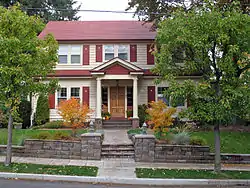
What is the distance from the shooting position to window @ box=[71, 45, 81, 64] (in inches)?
843

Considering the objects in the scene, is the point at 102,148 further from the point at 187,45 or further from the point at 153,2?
the point at 153,2

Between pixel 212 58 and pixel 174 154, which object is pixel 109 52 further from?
pixel 212 58

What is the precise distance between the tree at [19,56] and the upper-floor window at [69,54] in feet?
37.3

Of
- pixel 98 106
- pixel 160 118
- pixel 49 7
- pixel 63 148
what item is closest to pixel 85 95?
pixel 98 106

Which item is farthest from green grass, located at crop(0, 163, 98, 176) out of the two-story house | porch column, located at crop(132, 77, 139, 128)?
the two-story house

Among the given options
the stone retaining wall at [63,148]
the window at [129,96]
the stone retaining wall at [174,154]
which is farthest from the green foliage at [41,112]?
the stone retaining wall at [174,154]

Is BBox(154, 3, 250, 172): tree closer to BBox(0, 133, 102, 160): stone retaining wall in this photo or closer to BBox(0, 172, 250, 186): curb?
BBox(0, 172, 250, 186): curb

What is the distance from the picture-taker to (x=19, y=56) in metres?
9.03

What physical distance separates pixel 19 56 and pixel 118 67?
11.2 metres

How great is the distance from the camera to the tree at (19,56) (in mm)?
8992

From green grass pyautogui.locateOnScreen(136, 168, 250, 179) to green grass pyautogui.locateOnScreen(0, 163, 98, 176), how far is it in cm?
164

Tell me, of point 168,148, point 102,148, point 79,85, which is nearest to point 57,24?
point 79,85

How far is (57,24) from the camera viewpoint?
24.8 metres

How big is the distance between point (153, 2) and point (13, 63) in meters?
11.3
